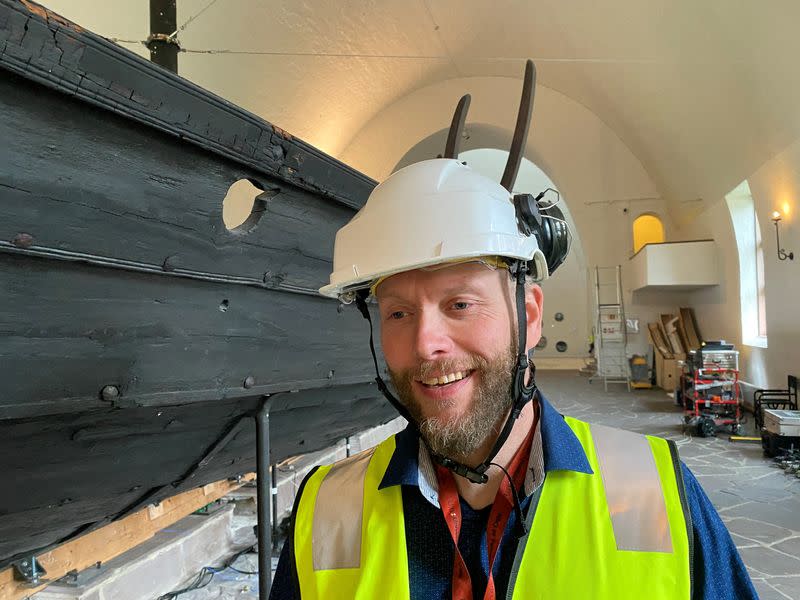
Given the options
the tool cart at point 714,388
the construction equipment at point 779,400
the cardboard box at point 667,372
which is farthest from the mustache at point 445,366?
the cardboard box at point 667,372

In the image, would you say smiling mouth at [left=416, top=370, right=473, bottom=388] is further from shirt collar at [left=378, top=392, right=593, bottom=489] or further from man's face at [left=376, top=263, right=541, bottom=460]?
shirt collar at [left=378, top=392, right=593, bottom=489]

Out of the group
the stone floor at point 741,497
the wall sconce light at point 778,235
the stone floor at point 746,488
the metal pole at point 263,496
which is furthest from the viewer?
the wall sconce light at point 778,235

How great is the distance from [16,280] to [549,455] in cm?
119

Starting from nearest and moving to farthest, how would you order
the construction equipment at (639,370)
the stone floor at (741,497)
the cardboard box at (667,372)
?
the stone floor at (741,497)
the cardboard box at (667,372)
the construction equipment at (639,370)

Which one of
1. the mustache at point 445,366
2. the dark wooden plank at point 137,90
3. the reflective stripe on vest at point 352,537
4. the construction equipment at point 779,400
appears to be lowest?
the construction equipment at point 779,400

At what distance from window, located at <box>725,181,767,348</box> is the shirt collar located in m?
10.6

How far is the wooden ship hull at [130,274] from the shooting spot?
4.33ft

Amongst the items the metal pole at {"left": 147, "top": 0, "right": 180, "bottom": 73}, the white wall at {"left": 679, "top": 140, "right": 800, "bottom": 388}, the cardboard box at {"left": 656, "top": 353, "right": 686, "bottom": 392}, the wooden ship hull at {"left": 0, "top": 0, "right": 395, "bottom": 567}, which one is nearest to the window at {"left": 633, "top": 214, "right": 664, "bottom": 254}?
the cardboard box at {"left": 656, "top": 353, "right": 686, "bottom": 392}

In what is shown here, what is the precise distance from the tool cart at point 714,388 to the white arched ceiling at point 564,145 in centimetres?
622

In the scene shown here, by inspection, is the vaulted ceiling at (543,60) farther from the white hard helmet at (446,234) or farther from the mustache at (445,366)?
the mustache at (445,366)

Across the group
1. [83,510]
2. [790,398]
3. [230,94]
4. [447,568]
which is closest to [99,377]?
[83,510]

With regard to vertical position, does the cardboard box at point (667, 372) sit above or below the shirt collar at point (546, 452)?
below

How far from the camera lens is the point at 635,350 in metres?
14.0

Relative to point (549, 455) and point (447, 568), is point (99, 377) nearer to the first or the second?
point (447, 568)
